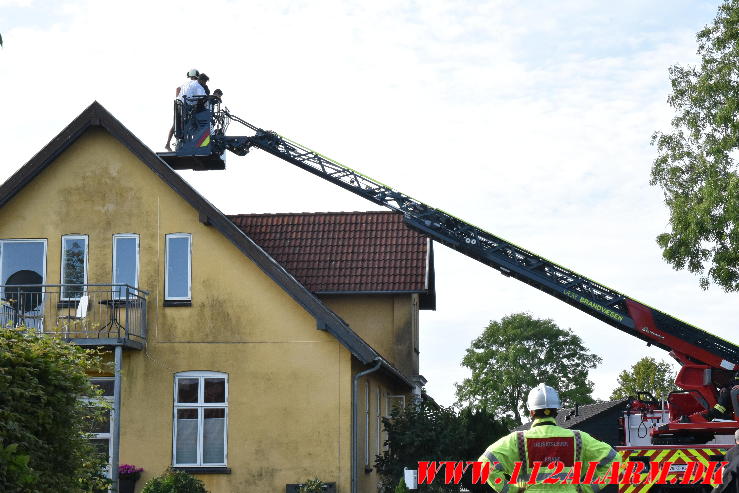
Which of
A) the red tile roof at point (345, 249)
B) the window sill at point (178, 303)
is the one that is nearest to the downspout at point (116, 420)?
the window sill at point (178, 303)

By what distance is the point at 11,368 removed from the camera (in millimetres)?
8906

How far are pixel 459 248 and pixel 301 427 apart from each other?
4.56 m

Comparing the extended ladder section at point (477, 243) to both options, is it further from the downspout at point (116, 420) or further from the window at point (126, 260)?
the downspout at point (116, 420)

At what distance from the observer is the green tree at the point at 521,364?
72.0 meters

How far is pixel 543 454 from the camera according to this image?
707 cm

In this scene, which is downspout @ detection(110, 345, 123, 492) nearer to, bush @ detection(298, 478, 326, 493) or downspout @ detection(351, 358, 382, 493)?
bush @ detection(298, 478, 326, 493)

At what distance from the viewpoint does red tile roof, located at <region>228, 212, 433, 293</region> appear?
1005 inches

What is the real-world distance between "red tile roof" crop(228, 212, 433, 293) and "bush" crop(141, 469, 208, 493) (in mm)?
7503

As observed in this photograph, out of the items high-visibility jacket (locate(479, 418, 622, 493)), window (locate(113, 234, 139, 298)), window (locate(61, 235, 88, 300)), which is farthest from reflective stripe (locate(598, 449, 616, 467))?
window (locate(61, 235, 88, 300))

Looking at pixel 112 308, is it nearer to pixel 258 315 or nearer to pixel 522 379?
pixel 258 315

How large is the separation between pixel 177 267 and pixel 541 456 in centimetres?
1435

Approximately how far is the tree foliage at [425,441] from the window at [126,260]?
553 cm

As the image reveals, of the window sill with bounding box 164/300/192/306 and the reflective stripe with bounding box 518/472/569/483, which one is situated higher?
the window sill with bounding box 164/300/192/306

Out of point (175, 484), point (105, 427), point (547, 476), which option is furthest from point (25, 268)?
point (547, 476)
